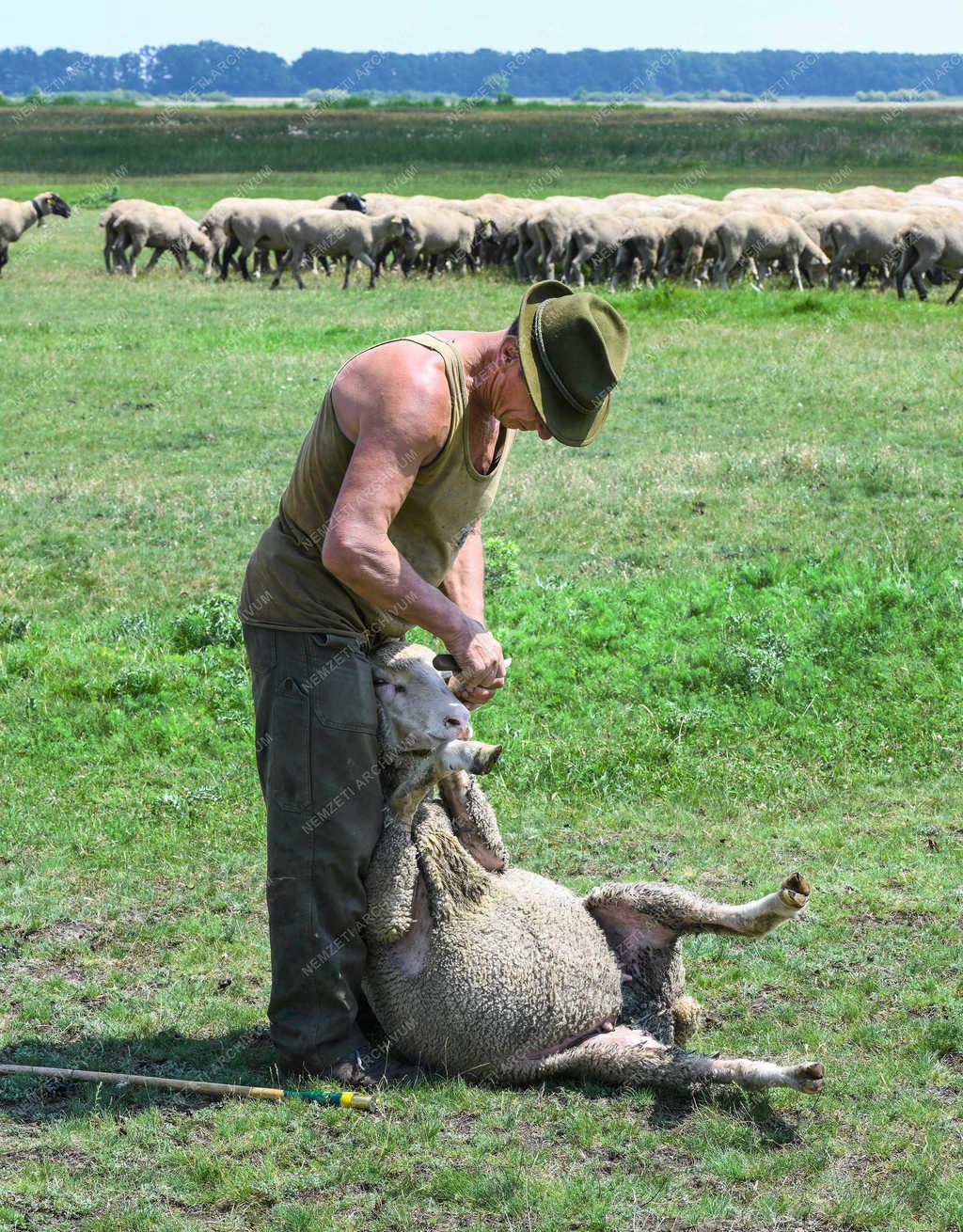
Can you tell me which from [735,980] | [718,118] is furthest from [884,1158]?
[718,118]

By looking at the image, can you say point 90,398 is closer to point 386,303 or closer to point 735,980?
point 386,303

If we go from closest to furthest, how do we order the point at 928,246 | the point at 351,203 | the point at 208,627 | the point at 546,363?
the point at 546,363
the point at 208,627
the point at 928,246
the point at 351,203

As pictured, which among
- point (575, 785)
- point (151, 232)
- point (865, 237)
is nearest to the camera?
point (575, 785)

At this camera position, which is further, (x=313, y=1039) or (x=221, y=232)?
(x=221, y=232)

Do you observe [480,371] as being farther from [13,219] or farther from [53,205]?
[53,205]

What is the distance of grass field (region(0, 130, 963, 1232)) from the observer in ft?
12.3

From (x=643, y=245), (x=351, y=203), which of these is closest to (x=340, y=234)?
(x=351, y=203)

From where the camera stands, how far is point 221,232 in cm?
2875

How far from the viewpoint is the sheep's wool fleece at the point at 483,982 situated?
409 centimetres

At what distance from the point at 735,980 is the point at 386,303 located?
17.8 metres

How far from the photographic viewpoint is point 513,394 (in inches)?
149

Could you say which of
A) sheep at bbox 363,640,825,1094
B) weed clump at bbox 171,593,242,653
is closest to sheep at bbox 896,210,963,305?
weed clump at bbox 171,593,242,653

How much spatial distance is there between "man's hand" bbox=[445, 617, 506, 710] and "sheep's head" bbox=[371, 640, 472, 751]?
0.30ft

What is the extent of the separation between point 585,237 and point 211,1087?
82.6ft
